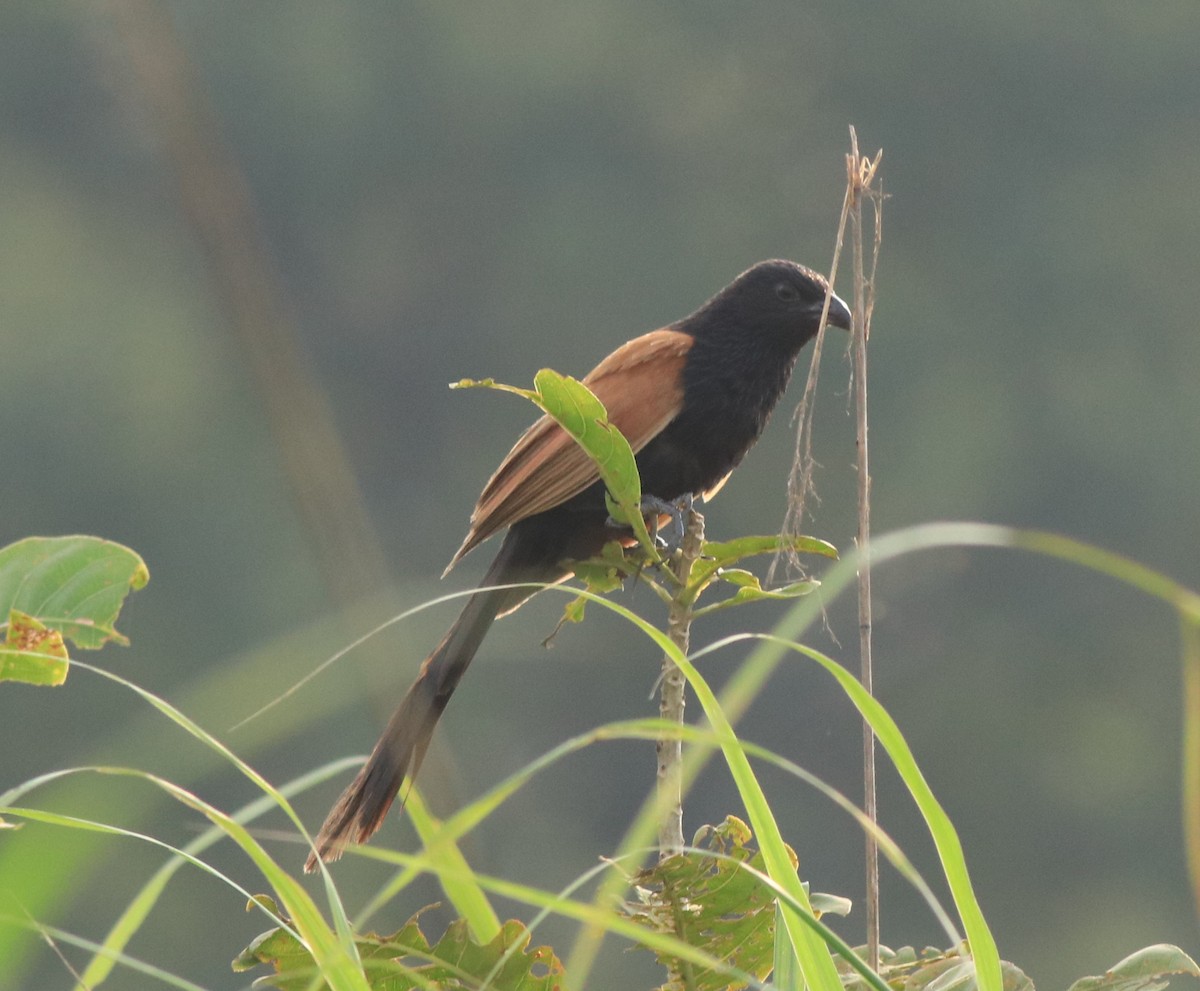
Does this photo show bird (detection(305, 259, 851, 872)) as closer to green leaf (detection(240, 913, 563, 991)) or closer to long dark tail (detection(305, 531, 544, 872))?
long dark tail (detection(305, 531, 544, 872))

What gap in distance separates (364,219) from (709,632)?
452 inches

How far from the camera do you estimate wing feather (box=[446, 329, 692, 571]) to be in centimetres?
222

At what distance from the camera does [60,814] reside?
0.86 m

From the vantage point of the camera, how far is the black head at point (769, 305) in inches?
104

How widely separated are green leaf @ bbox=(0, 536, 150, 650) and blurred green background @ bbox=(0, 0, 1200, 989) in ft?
35.6

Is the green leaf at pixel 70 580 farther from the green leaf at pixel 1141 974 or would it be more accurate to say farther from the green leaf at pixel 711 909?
the green leaf at pixel 1141 974

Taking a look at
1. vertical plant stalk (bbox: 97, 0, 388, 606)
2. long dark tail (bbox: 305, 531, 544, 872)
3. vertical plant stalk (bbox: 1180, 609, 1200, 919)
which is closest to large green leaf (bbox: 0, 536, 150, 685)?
vertical plant stalk (bbox: 97, 0, 388, 606)

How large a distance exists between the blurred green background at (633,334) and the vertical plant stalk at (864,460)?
10.8m

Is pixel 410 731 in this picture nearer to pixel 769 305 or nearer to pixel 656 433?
pixel 656 433

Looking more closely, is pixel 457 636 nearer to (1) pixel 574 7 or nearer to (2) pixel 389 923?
(2) pixel 389 923

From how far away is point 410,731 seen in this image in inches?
69.9

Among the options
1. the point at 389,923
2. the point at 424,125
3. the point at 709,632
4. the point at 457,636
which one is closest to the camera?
the point at 457,636

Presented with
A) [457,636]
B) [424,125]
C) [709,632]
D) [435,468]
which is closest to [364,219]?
[424,125]

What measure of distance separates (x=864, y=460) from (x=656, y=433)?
118cm
